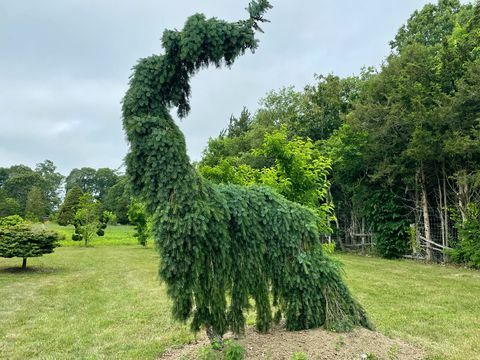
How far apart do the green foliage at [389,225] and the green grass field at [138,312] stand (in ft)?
9.74

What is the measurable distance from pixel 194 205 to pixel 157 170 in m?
0.49

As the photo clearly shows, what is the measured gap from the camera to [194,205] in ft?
11.8

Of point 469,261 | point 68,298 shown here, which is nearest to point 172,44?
point 68,298

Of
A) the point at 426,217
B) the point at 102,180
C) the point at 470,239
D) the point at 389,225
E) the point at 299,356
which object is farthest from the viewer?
the point at 102,180

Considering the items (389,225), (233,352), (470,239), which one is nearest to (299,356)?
(233,352)

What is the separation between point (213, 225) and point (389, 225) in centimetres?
1363

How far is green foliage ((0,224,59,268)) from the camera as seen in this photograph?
1230 cm

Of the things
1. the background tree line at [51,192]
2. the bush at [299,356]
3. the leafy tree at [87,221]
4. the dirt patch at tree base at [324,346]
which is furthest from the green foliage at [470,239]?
the leafy tree at [87,221]

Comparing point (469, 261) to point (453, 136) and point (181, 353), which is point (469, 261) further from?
point (181, 353)

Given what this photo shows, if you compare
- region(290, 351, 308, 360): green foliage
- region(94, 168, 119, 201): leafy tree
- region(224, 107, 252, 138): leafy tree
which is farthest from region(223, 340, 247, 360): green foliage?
region(94, 168, 119, 201): leafy tree

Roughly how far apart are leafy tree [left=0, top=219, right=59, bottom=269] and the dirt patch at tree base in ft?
32.5

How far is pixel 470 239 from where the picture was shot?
1224 cm

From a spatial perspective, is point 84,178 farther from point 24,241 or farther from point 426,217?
point 426,217

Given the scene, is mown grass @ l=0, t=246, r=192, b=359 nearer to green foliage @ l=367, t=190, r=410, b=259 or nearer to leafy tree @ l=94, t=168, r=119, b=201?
green foliage @ l=367, t=190, r=410, b=259
